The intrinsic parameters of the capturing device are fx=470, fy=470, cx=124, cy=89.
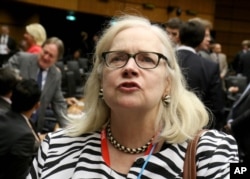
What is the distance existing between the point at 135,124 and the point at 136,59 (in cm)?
21

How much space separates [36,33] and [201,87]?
2.28m

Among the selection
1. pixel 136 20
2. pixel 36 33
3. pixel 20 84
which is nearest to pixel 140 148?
pixel 136 20

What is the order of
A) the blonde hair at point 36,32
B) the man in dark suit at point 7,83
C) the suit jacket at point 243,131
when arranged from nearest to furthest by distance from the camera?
the suit jacket at point 243,131 → the man in dark suit at point 7,83 → the blonde hair at point 36,32

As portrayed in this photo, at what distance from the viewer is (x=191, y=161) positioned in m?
1.42

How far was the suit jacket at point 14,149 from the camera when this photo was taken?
2600 millimetres

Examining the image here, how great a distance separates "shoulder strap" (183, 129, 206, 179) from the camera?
1.39 meters

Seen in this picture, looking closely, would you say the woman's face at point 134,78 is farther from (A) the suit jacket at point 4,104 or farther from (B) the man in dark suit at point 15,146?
(A) the suit jacket at point 4,104

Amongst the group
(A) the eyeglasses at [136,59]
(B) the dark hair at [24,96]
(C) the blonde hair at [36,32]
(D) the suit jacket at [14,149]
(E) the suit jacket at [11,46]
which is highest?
(C) the blonde hair at [36,32]

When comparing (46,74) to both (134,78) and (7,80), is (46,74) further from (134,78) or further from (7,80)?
(134,78)

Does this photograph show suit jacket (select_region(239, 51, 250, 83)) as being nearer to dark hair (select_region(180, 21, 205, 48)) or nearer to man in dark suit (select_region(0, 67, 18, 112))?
dark hair (select_region(180, 21, 205, 48))

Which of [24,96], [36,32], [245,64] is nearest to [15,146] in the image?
[24,96]

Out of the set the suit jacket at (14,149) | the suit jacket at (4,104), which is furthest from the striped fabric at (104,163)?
the suit jacket at (4,104)

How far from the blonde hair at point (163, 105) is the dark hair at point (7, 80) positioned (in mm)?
1717

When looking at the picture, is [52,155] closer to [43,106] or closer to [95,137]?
[95,137]
